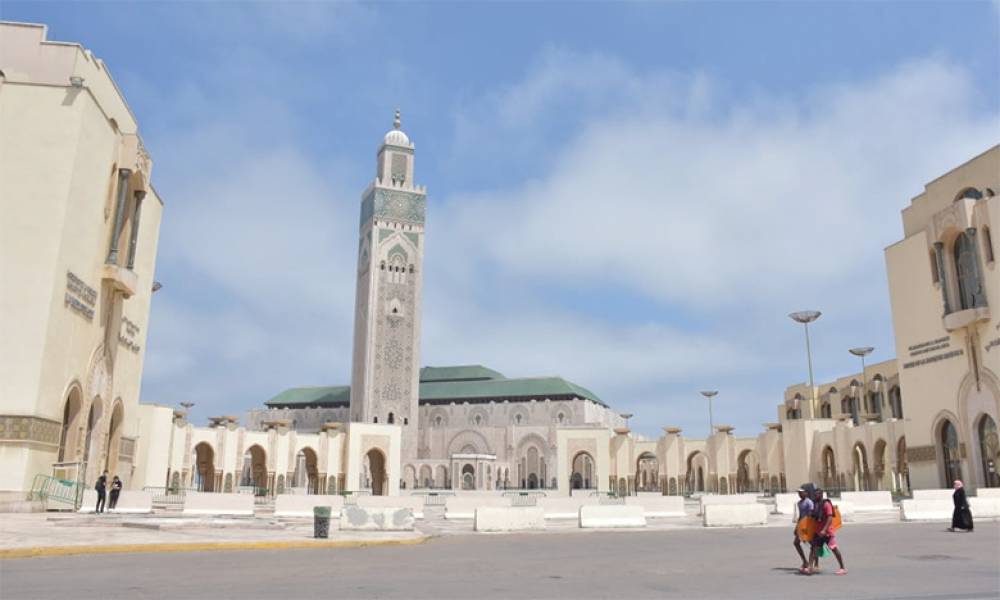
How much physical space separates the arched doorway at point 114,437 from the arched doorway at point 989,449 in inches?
1086

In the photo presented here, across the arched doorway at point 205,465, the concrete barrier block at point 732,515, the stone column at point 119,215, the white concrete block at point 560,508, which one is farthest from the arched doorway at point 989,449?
the arched doorway at point 205,465

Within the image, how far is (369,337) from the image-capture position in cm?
6988

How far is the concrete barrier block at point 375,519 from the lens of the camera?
49.7 ft

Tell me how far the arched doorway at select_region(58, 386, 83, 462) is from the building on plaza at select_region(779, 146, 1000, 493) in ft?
88.9

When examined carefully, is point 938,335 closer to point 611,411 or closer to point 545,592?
point 545,592

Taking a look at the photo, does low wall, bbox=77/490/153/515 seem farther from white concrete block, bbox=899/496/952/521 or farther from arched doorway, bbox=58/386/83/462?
white concrete block, bbox=899/496/952/521

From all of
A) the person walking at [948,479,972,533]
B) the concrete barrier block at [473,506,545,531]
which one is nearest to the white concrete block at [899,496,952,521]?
the person walking at [948,479,972,533]

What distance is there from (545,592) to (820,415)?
2012 inches

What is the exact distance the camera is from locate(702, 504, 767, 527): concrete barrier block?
17.3 meters

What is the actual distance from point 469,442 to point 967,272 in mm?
51889

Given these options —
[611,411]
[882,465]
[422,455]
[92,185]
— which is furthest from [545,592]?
[611,411]

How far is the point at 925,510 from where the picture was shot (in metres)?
18.1

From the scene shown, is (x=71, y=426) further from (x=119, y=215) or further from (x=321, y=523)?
(x=321, y=523)

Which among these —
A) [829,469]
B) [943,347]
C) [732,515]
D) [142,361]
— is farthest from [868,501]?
[142,361]
